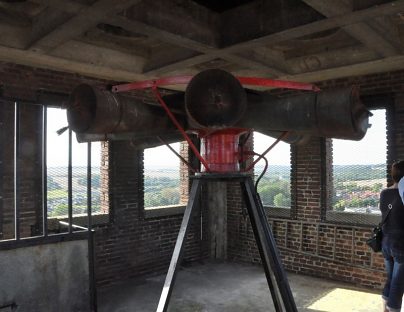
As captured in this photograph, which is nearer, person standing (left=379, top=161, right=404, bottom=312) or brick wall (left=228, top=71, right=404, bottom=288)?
person standing (left=379, top=161, right=404, bottom=312)

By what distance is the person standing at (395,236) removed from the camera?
4.02 m

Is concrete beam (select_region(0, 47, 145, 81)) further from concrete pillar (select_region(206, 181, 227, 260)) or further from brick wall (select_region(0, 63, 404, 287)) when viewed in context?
concrete pillar (select_region(206, 181, 227, 260))

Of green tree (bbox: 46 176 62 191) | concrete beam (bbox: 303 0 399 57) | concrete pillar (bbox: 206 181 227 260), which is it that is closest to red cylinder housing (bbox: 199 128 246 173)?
concrete beam (bbox: 303 0 399 57)

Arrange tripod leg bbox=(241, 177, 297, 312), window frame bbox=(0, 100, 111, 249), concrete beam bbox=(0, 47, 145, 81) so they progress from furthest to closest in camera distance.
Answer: concrete beam bbox=(0, 47, 145, 81)
window frame bbox=(0, 100, 111, 249)
tripod leg bbox=(241, 177, 297, 312)

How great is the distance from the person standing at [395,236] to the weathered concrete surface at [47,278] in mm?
3391

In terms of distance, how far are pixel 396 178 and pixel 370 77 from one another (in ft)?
8.10

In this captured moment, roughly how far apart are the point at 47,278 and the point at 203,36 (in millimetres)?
3151

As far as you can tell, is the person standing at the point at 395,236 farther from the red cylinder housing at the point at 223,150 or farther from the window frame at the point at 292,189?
the window frame at the point at 292,189

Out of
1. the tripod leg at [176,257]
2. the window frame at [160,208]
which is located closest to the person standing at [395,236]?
the tripod leg at [176,257]

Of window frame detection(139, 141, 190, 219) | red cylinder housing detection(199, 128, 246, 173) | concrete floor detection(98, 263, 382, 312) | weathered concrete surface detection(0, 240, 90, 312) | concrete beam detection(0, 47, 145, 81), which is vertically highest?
concrete beam detection(0, 47, 145, 81)

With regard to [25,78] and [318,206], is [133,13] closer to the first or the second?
[25,78]

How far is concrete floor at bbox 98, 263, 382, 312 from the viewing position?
5.14 m

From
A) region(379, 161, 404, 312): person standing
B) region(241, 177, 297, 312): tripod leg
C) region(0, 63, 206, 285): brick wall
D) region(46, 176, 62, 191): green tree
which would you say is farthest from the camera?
region(46, 176, 62, 191): green tree

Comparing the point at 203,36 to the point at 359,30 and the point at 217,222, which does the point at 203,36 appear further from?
the point at 217,222
